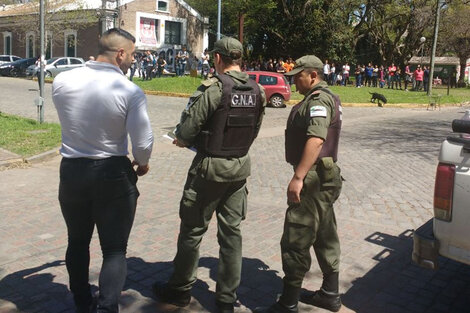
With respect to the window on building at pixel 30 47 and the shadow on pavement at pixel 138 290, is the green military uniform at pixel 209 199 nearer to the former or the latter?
the shadow on pavement at pixel 138 290

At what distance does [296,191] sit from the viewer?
3.25m

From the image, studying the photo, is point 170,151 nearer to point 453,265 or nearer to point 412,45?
point 453,265

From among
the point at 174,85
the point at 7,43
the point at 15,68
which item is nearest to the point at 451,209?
the point at 174,85

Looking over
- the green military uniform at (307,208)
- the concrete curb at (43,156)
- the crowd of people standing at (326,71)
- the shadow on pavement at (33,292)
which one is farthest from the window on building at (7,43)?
the green military uniform at (307,208)

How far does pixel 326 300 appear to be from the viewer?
3.66 metres

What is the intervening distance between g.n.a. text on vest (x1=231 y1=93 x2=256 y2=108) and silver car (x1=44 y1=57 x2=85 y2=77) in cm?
2785

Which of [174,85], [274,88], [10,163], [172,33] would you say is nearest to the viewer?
[10,163]

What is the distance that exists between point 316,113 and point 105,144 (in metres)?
1.36

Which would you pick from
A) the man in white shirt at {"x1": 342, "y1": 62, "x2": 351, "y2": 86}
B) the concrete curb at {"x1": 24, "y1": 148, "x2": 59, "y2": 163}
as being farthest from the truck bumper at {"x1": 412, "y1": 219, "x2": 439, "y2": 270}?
the man in white shirt at {"x1": 342, "y1": 62, "x2": 351, "y2": 86}

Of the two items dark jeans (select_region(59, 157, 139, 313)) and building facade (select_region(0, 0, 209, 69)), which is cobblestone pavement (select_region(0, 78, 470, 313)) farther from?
building facade (select_region(0, 0, 209, 69))

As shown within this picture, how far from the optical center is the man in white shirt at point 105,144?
2848 millimetres

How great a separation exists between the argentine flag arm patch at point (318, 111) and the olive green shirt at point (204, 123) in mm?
515

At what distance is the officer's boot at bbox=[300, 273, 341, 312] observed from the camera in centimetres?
365

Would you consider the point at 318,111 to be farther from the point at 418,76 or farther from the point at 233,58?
the point at 418,76
